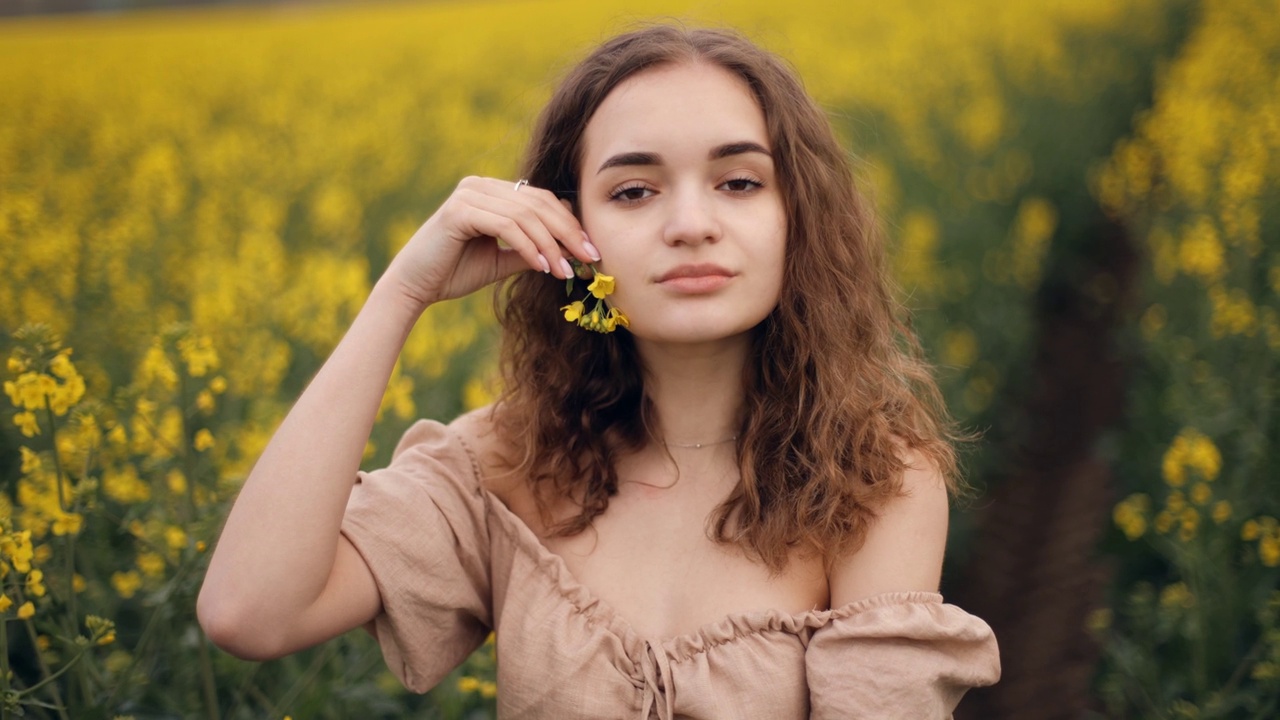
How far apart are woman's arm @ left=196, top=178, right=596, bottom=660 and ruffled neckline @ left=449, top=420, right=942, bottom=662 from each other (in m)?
0.22

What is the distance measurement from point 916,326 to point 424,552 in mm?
2958

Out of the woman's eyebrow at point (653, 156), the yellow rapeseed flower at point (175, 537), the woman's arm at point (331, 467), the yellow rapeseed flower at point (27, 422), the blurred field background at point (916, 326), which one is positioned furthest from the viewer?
the blurred field background at point (916, 326)

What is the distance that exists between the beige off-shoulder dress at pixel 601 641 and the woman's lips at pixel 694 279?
46 centimetres

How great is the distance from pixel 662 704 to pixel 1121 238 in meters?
6.41

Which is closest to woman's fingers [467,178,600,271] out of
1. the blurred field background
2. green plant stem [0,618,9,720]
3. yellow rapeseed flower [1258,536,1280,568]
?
the blurred field background

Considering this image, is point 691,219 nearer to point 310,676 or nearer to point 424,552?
point 424,552

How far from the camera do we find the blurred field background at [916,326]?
2.11 meters

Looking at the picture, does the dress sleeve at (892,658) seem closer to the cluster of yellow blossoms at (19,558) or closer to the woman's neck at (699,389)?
the woman's neck at (699,389)

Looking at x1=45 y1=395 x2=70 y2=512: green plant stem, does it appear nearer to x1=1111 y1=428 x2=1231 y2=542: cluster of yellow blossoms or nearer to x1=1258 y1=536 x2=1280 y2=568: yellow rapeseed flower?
x1=1111 y1=428 x2=1231 y2=542: cluster of yellow blossoms

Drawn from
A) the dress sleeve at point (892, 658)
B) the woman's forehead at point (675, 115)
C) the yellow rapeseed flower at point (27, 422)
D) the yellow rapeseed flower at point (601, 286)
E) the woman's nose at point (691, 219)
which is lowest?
the dress sleeve at point (892, 658)

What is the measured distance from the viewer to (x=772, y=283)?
1632 millimetres

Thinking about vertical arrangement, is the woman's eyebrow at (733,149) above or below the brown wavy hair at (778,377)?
above

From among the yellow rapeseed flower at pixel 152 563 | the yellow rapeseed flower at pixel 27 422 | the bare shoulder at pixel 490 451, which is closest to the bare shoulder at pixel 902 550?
the bare shoulder at pixel 490 451

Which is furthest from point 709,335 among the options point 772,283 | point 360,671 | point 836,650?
point 360,671
